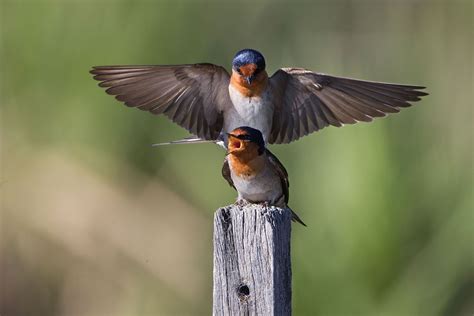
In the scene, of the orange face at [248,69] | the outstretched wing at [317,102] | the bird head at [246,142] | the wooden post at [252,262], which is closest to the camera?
the wooden post at [252,262]

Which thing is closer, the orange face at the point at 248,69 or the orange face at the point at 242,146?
the orange face at the point at 242,146

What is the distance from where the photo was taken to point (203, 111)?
464 centimetres

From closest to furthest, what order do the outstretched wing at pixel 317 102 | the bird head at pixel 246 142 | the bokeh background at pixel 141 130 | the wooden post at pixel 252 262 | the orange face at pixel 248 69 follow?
the wooden post at pixel 252 262, the bird head at pixel 246 142, the orange face at pixel 248 69, the outstretched wing at pixel 317 102, the bokeh background at pixel 141 130

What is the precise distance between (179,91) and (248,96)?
34 cm

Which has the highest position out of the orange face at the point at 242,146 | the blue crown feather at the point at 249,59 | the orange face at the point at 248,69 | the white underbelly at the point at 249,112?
the blue crown feather at the point at 249,59

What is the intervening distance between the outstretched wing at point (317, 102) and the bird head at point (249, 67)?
0.48 feet

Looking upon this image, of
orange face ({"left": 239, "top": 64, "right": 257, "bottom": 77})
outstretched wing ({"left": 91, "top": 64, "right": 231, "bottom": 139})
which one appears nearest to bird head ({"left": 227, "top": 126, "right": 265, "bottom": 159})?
orange face ({"left": 239, "top": 64, "right": 257, "bottom": 77})

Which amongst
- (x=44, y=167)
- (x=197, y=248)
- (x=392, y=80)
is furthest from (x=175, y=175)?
(x=392, y=80)

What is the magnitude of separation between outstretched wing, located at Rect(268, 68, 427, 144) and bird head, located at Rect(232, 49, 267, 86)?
0.48ft

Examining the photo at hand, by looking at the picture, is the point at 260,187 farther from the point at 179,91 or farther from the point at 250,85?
the point at 179,91

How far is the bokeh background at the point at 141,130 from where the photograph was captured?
5.49 metres

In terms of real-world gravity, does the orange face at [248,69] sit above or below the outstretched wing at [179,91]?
above

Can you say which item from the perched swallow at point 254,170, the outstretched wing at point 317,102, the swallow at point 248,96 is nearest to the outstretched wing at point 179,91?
the swallow at point 248,96

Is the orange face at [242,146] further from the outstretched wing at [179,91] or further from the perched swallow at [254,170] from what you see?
the outstretched wing at [179,91]
